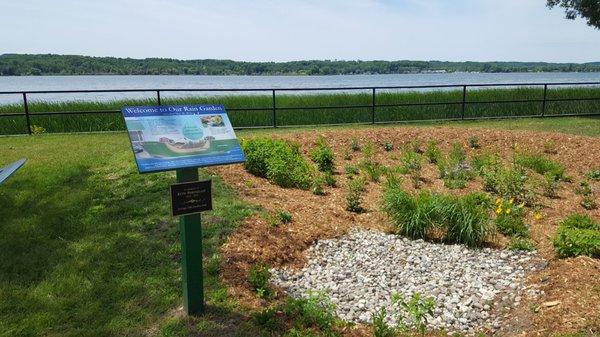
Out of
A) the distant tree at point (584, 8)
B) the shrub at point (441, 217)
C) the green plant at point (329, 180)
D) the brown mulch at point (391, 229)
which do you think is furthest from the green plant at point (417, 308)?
the distant tree at point (584, 8)

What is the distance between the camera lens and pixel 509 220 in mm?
6344

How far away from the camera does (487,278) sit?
5.11 metres

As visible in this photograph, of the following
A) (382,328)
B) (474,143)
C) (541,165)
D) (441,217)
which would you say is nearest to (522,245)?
(441,217)

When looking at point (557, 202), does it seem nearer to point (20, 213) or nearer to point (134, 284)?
point (134, 284)

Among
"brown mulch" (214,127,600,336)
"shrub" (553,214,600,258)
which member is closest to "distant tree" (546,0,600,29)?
"brown mulch" (214,127,600,336)

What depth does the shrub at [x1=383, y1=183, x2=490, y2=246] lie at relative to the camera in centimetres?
Result: 595

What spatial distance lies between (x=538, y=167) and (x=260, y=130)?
7358mm

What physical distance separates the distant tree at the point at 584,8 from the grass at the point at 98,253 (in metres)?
18.8

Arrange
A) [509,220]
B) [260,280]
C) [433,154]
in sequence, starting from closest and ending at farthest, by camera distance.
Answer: [260,280], [509,220], [433,154]

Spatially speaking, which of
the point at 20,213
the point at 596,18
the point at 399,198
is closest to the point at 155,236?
the point at 20,213

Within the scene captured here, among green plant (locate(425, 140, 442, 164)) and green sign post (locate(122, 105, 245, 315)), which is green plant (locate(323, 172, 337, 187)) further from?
green sign post (locate(122, 105, 245, 315))

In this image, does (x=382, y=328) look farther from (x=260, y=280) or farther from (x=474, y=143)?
(x=474, y=143)

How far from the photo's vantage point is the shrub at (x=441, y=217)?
5.95m

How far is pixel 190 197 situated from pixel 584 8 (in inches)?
838
